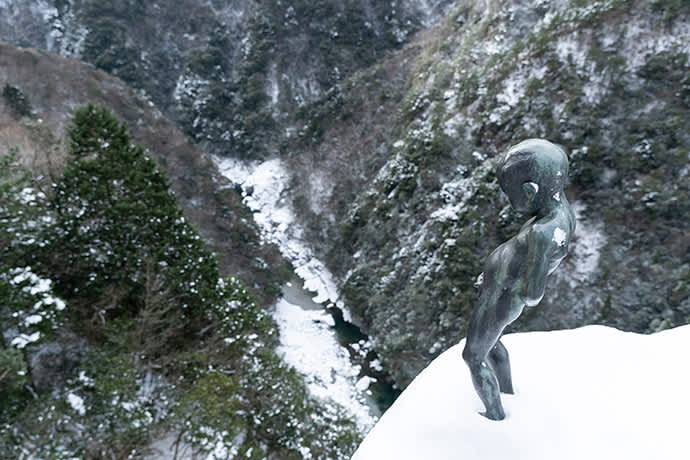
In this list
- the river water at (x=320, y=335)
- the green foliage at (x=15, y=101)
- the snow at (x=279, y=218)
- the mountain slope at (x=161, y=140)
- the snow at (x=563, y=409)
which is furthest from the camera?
the snow at (x=279, y=218)

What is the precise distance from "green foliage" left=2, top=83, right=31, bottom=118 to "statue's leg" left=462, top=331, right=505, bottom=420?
23619 mm

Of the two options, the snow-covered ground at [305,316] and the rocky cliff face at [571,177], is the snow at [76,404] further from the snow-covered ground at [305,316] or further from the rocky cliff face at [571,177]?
the rocky cliff face at [571,177]

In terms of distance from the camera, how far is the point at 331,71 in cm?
3434

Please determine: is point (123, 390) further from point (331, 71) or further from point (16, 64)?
point (331, 71)

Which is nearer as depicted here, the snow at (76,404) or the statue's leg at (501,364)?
the statue's leg at (501,364)

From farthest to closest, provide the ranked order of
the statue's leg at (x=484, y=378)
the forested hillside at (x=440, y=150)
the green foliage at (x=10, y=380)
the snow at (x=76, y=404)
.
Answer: the forested hillside at (x=440, y=150) < the snow at (x=76, y=404) < the green foliage at (x=10, y=380) < the statue's leg at (x=484, y=378)

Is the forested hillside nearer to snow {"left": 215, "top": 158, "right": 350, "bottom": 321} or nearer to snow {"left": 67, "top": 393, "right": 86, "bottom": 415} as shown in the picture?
snow {"left": 215, "top": 158, "right": 350, "bottom": 321}

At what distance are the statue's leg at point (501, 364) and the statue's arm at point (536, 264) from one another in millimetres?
721

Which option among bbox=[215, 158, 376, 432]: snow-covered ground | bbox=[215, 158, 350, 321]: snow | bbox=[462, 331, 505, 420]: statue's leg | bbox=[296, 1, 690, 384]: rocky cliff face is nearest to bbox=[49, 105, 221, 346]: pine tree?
bbox=[215, 158, 376, 432]: snow-covered ground

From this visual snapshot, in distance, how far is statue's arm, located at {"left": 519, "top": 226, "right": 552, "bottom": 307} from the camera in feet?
7.22

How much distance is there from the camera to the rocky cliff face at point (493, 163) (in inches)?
442

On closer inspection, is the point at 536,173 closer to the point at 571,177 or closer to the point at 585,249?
the point at 585,249

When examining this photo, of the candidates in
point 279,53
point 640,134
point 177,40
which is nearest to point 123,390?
point 640,134

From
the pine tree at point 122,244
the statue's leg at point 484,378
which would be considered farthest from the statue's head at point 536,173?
the pine tree at point 122,244
